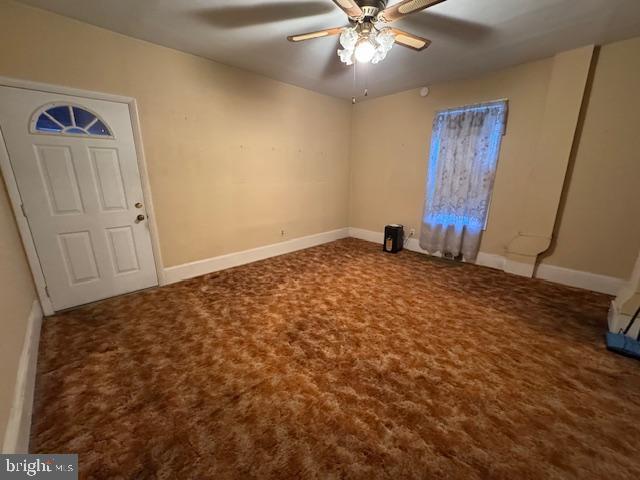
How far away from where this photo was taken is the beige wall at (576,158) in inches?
104

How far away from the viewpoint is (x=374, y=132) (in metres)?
4.70

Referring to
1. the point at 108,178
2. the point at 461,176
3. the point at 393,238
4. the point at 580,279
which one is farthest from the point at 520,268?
the point at 108,178

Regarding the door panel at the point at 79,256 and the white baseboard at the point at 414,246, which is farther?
the white baseboard at the point at 414,246

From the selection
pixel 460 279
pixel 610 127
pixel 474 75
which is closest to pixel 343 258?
pixel 460 279

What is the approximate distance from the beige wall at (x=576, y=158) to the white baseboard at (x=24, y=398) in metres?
4.60

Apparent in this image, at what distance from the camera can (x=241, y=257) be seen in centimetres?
382

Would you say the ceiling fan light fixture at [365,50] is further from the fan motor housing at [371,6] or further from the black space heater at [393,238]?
the black space heater at [393,238]

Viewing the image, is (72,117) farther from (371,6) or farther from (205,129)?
(371,6)

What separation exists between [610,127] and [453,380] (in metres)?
3.26

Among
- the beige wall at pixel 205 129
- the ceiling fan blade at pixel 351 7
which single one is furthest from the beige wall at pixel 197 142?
the ceiling fan blade at pixel 351 7

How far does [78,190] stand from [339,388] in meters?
2.99

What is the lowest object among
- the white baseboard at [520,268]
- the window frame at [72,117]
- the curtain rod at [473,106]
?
the white baseboard at [520,268]

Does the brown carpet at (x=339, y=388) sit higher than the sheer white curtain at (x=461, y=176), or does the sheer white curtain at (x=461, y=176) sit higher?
the sheer white curtain at (x=461, y=176)

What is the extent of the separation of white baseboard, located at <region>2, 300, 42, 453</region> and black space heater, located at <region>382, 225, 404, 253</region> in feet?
13.7
